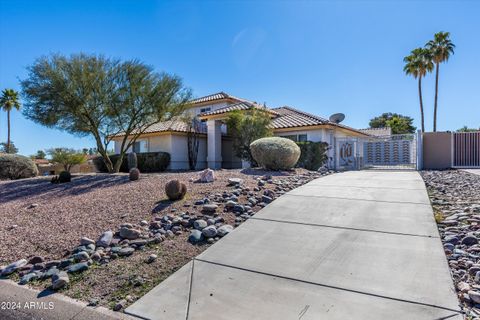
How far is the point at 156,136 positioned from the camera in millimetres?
21438

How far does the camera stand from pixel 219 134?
21.4 meters

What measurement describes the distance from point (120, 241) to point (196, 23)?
37.3ft

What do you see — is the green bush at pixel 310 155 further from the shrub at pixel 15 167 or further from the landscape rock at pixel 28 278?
the shrub at pixel 15 167

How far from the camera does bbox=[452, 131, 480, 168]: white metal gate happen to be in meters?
17.3

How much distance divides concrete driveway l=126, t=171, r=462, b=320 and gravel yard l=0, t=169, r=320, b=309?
476 mm

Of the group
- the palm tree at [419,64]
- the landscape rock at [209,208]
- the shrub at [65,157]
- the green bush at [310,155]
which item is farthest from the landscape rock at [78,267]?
the palm tree at [419,64]

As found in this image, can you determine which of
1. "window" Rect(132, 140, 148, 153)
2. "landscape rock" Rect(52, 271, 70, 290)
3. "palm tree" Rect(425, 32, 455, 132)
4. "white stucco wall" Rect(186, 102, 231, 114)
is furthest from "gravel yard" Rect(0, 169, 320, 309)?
"palm tree" Rect(425, 32, 455, 132)

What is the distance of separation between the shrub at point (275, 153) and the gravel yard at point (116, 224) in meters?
1.89

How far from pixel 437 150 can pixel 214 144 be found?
13738 millimetres

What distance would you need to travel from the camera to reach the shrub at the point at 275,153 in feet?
39.7

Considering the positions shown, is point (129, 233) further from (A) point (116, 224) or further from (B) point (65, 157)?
(B) point (65, 157)

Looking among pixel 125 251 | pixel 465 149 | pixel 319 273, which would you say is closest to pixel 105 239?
pixel 125 251

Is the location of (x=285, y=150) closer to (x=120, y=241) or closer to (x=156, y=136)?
(x=120, y=241)

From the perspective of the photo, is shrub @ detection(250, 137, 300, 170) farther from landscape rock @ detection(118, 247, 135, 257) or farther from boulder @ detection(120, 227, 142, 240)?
landscape rock @ detection(118, 247, 135, 257)
